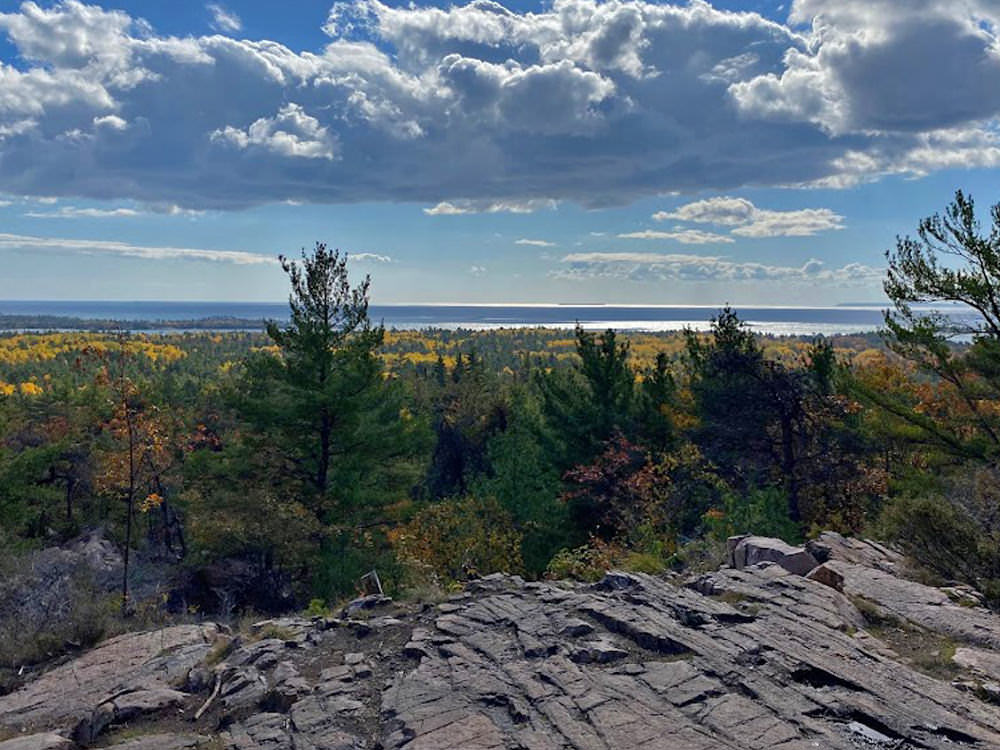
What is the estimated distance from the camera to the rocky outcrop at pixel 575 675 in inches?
241

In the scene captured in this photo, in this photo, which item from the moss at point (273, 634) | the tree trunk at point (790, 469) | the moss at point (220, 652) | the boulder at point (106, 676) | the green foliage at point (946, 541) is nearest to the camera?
the boulder at point (106, 676)

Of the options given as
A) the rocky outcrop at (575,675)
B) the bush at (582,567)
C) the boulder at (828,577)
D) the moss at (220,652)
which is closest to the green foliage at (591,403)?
the bush at (582,567)

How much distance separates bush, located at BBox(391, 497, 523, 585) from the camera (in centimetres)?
1962

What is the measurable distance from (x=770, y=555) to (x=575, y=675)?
18.2 feet

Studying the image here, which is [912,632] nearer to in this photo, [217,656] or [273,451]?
[217,656]

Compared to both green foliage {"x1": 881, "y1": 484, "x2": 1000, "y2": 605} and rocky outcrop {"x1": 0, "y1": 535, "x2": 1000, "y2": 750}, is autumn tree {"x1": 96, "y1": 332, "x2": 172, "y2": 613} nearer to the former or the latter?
rocky outcrop {"x1": 0, "y1": 535, "x2": 1000, "y2": 750}

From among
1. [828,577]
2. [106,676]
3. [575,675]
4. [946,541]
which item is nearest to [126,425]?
[106,676]

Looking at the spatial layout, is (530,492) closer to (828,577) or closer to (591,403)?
(591,403)

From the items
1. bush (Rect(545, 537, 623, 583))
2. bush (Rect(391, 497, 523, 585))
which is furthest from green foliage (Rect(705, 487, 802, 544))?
bush (Rect(391, 497, 523, 585))

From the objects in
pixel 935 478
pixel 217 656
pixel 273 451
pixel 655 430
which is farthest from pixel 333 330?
pixel 935 478

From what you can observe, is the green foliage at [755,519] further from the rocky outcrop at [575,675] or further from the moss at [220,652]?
the moss at [220,652]

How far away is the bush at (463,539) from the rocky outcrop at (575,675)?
357 inches

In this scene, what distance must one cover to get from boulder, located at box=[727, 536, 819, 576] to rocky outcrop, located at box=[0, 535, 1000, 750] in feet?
1.92

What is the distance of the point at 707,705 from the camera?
21.0 ft
